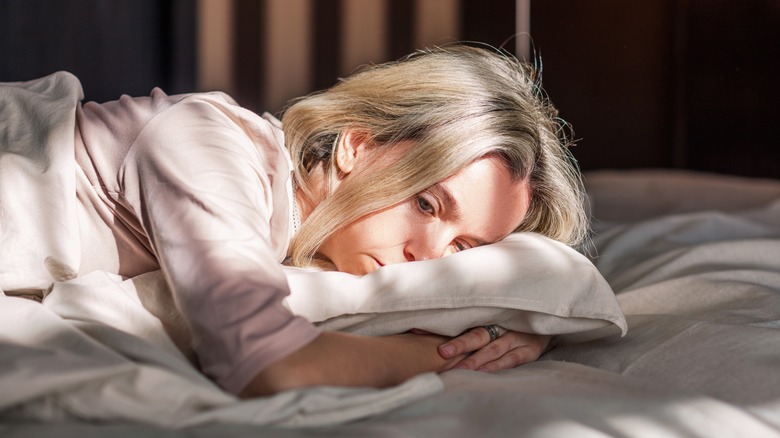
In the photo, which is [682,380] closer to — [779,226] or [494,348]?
[494,348]

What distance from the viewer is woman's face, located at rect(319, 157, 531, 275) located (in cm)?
126

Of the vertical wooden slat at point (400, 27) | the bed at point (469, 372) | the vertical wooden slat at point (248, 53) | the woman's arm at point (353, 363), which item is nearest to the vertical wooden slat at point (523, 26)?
the vertical wooden slat at point (400, 27)

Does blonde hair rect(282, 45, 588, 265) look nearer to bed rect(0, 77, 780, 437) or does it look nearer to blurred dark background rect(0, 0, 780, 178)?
bed rect(0, 77, 780, 437)

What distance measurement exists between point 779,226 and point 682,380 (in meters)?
1.13

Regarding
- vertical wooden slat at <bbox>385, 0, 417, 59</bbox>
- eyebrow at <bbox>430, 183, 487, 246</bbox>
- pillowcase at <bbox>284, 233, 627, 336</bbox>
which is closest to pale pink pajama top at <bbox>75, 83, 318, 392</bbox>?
pillowcase at <bbox>284, 233, 627, 336</bbox>

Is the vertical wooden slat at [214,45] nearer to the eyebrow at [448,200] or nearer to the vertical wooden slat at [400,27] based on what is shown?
the vertical wooden slat at [400,27]

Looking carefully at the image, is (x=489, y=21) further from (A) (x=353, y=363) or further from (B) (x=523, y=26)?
(A) (x=353, y=363)

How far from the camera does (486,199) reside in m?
1.28

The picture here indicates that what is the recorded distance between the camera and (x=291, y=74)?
119 inches

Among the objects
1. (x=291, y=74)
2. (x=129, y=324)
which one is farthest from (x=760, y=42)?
(x=129, y=324)

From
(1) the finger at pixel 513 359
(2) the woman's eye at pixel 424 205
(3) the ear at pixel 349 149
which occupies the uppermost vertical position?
(3) the ear at pixel 349 149

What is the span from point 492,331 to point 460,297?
3.2 inches

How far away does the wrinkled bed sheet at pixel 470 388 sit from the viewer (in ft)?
2.65

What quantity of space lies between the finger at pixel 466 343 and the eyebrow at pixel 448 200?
179mm
